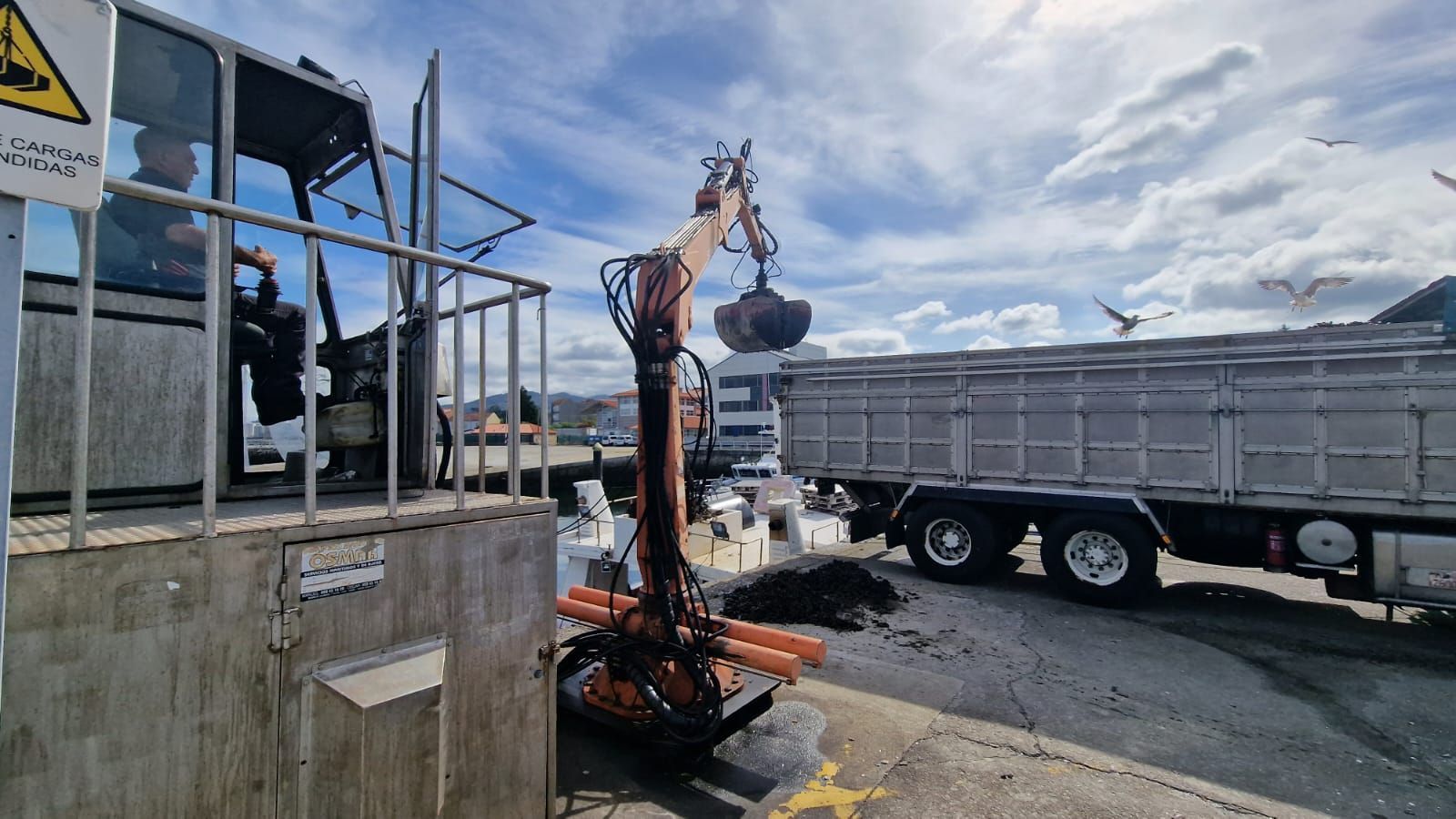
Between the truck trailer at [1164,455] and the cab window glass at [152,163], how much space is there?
721cm

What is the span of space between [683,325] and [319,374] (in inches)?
85.3

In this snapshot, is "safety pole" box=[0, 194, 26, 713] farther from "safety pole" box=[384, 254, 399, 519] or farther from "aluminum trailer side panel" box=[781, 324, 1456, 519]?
"aluminum trailer side panel" box=[781, 324, 1456, 519]

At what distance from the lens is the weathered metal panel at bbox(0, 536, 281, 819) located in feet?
5.40

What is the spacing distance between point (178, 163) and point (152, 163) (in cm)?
9

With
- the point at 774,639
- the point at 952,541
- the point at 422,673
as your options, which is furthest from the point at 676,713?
the point at 952,541

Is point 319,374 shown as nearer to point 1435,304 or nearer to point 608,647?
point 608,647

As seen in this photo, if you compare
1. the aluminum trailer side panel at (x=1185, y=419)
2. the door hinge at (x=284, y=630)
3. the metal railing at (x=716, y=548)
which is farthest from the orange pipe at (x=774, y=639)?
the metal railing at (x=716, y=548)

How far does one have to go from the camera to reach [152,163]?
8.98ft

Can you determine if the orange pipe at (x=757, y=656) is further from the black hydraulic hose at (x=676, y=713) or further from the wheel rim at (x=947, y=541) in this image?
the wheel rim at (x=947, y=541)

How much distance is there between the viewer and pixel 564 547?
11516 millimetres

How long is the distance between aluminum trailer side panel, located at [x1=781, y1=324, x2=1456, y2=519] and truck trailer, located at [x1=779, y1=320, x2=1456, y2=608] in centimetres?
2

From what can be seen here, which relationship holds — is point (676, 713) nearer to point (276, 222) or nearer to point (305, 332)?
point (305, 332)

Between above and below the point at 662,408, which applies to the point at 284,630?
below

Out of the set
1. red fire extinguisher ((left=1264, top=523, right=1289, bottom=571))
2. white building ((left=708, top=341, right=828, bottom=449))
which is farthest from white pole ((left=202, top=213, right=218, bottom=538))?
white building ((left=708, top=341, right=828, bottom=449))
